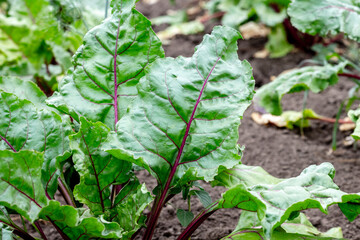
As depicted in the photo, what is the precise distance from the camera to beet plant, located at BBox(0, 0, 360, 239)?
1.19 meters

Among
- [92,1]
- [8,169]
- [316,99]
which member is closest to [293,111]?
[316,99]

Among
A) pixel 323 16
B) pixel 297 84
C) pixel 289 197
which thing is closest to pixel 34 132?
pixel 289 197

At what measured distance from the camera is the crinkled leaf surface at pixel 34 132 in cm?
128

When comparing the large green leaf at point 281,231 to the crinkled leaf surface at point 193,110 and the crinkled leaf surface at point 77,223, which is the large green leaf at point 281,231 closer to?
the crinkled leaf surface at point 193,110

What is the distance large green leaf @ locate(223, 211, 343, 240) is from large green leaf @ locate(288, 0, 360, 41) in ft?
3.11

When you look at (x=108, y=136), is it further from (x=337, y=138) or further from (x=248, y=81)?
(x=337, y=138)

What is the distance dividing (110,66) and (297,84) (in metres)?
1.05

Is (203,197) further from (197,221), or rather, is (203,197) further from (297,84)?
(297,84)

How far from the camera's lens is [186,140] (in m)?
1.33

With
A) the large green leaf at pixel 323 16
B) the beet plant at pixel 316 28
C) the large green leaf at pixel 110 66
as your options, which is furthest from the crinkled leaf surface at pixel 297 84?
the large green leaf at pixel 110 66

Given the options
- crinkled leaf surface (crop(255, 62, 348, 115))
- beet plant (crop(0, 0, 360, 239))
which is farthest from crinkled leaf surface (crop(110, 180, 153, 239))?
crinkled leaf surface (crop(255, 62, 348, 115))

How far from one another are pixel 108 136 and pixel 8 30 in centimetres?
188

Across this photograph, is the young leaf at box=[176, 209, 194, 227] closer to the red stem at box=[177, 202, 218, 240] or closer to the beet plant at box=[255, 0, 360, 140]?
the red stem at box=[177, 202, 218, 240]

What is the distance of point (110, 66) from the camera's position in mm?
1417
